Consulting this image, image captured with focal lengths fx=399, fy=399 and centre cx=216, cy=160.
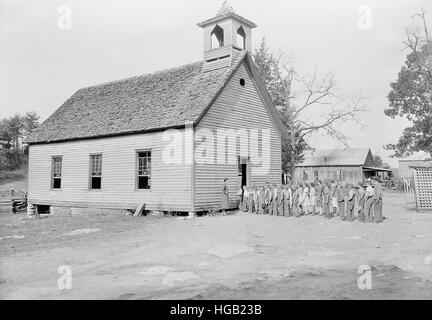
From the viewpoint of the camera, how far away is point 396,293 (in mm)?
5934

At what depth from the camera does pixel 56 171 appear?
73.8 feet

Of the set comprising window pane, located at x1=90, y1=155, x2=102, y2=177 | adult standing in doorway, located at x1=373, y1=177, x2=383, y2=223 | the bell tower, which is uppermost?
the bell tower

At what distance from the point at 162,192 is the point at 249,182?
15.1ft

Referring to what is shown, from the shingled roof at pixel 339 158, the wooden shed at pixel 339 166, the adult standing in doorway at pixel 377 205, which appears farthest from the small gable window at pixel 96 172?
the shingled roof at pixel 339 158

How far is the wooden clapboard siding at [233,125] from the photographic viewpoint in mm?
17078

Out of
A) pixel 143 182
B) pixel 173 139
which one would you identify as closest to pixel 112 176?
pixel 143 182

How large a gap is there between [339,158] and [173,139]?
38474 millimetres

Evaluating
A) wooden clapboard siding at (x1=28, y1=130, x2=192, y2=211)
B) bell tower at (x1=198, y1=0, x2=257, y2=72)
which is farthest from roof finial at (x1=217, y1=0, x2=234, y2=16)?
wooden clapboard siding at (x1=28, y1=130, x2=192, y2=211)

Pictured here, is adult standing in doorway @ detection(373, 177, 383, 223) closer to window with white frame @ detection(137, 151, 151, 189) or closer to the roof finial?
window with white frame @ detection(137, 151, 151, 189)

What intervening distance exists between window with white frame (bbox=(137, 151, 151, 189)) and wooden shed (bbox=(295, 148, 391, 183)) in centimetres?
3252

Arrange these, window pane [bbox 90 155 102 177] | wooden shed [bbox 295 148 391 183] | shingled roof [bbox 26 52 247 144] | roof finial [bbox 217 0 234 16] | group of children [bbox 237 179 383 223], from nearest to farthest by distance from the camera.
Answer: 1. group of children [bbox 237 179 383 223]
2. shingled roof [bbox 26 52 247 144]
3. roof finial [bbox 217 0 234 16]
4. window pane [bbox 90 155 102 177]
5. wooden shed [bbox 295 148 391 183]

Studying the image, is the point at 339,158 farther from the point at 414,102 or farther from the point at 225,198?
the point at 225,198

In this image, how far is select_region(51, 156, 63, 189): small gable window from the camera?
22.3 metres
